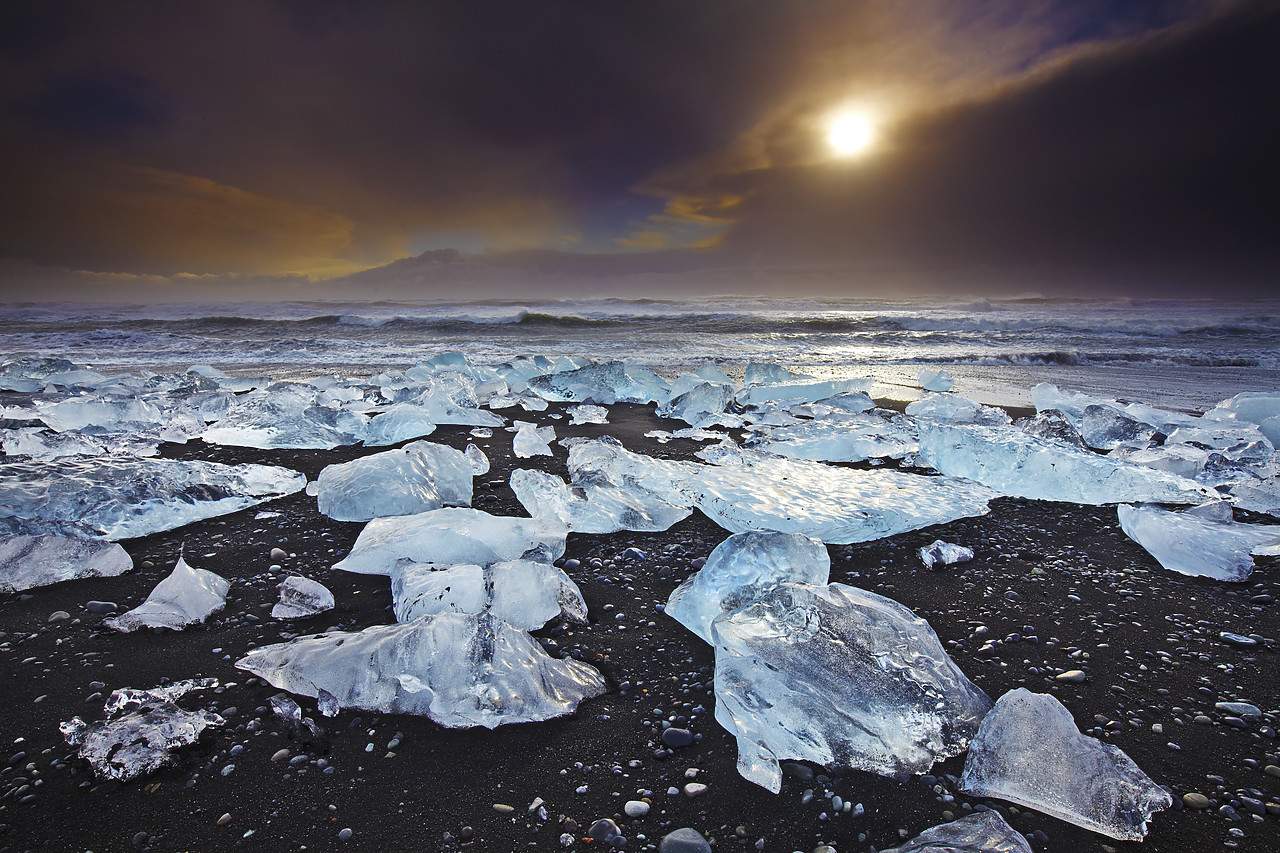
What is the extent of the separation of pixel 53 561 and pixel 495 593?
149 centimetres

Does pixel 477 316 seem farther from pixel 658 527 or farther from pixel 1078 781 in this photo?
pixel 1078 781

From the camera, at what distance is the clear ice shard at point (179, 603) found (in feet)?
5.18

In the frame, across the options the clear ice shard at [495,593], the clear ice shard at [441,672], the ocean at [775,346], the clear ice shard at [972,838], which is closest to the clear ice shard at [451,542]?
the clear ice shard at [495,593]

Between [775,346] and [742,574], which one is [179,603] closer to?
[742,574]

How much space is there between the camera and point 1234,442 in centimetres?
350

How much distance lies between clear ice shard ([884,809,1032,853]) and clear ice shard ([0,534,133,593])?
2405 millimetres

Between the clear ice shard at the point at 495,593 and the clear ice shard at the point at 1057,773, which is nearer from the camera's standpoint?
the clear ice shard at the point at 1057,773

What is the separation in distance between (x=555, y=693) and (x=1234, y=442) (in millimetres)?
4450

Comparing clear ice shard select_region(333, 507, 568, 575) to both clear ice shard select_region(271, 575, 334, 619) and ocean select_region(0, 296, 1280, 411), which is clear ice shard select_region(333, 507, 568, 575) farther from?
ocean select_region(0, 296, 1280, 411)

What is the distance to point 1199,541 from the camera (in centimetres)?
203

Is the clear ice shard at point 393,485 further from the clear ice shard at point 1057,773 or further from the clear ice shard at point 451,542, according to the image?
the clear ice shard at point 1057,773

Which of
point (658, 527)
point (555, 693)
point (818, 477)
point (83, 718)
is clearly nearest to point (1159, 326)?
point (818, 477)

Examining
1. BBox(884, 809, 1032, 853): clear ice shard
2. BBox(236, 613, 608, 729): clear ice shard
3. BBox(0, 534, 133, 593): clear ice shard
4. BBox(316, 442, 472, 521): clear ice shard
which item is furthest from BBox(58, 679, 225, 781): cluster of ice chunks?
BBox(884, 809, 1032, 853): clear ice shard

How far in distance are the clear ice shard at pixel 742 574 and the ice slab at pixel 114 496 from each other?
6.63ft
